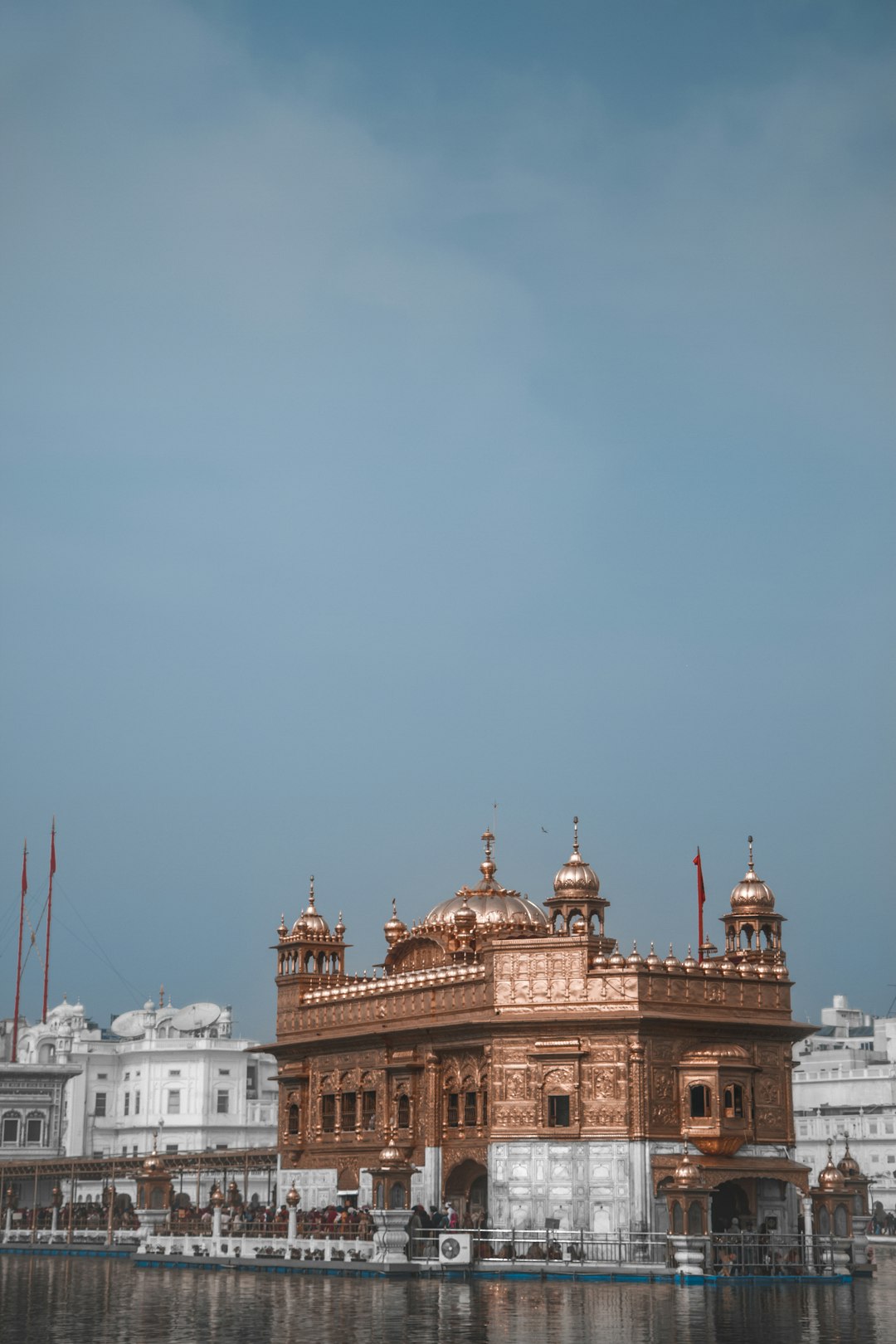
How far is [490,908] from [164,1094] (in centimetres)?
5210

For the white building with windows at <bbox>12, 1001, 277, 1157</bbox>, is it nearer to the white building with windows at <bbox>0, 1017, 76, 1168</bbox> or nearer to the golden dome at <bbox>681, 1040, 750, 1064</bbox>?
the white building with windows at <bbox>0, 1017, 76, 1168</bbox>

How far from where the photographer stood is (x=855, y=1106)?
Answer: 96875 mm

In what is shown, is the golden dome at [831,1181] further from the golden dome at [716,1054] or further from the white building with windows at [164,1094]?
the white building with windows at [164,1094]

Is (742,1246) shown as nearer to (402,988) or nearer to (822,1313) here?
(822,1313)

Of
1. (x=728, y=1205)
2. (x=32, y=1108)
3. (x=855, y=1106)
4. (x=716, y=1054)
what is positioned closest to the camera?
(x=716, y=1054)

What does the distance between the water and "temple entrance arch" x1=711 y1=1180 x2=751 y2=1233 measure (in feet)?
13.2

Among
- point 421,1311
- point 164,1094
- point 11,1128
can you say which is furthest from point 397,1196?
point 164,1094

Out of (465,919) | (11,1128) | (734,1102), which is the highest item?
(465,919)

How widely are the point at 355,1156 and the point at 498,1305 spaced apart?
64.3ft

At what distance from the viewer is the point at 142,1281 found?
129ft

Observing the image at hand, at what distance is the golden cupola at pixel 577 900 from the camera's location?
154ft

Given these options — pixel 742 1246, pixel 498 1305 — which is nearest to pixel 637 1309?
pixel 498 1305

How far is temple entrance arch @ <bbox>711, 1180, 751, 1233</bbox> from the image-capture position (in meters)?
44.4

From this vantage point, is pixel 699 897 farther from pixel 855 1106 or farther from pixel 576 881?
pixel 855 1106
